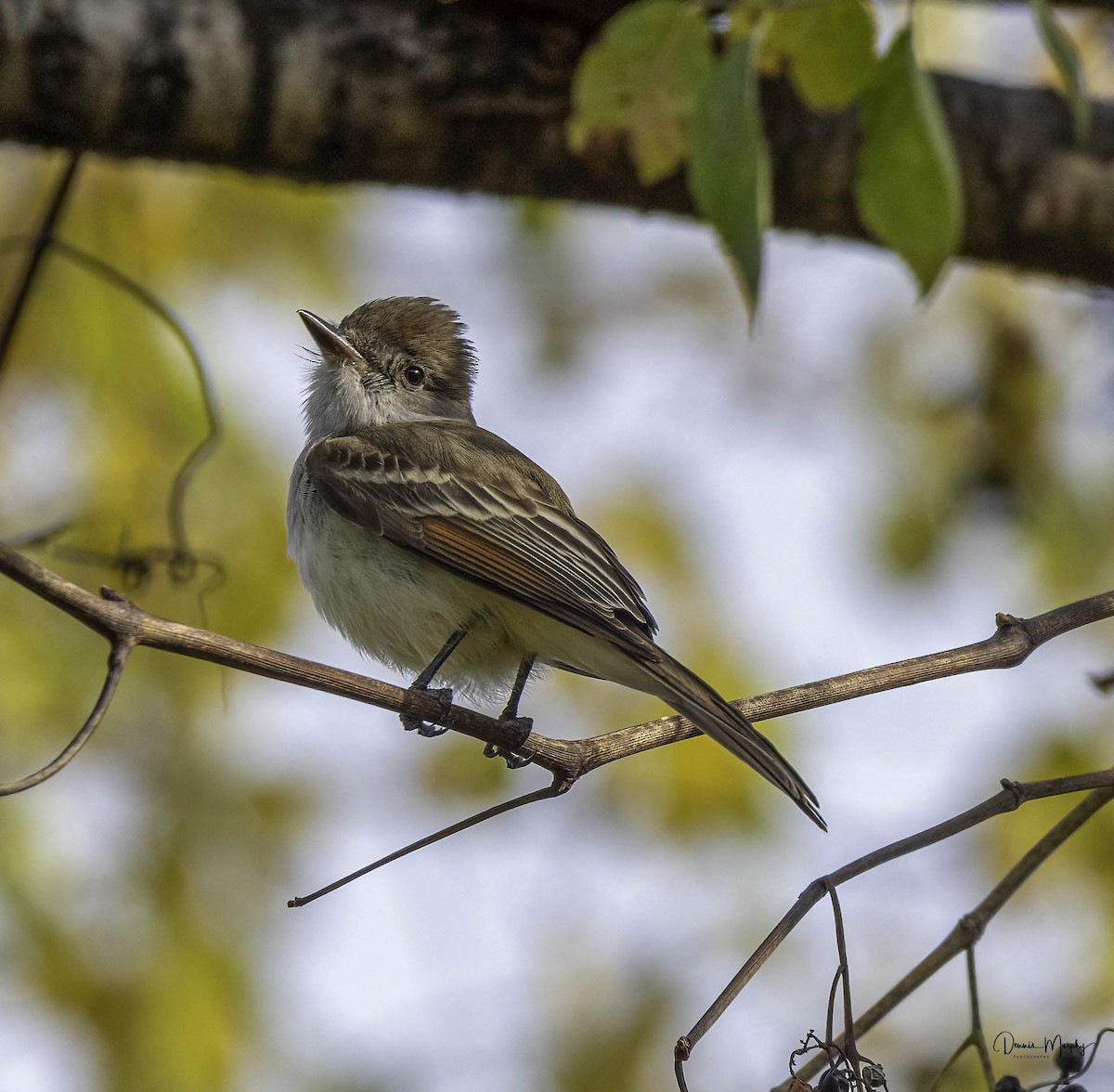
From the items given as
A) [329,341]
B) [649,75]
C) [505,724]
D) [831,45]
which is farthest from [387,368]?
[831,45]

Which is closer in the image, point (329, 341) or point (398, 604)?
point (398, 604)

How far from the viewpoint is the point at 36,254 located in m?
3.66

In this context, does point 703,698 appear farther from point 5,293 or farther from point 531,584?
point 5,293

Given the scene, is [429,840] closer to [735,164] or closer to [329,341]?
[735,164]

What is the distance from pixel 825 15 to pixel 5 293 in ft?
12.7

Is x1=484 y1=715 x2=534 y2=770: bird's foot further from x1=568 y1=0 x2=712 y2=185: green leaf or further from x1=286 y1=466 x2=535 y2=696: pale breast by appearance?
x1=568 y1=0 x2=712 y2=185: green leaf

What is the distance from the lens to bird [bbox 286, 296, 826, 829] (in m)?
3.43

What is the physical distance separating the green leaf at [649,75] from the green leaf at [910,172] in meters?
0.26

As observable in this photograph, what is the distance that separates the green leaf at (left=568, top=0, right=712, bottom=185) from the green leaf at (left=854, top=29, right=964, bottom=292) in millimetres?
264

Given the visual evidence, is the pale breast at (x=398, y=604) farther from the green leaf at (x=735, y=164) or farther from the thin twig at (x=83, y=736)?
the green leaf at (x=735, y=164)

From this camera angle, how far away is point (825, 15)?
6.72 feet

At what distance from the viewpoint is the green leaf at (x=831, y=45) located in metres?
2.02

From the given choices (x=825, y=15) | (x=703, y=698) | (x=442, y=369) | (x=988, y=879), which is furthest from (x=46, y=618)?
(x=825, y=15)

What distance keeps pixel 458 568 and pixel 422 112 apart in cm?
118
